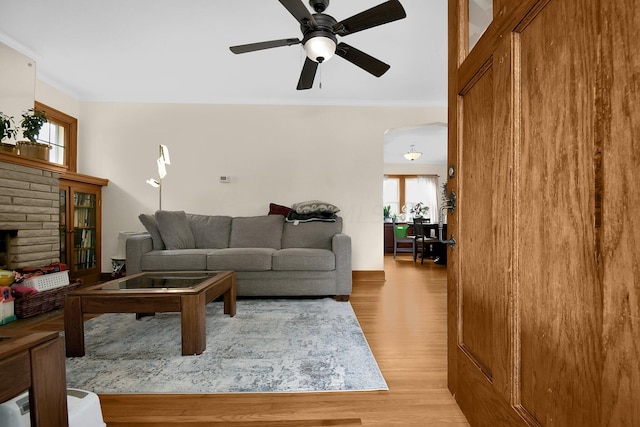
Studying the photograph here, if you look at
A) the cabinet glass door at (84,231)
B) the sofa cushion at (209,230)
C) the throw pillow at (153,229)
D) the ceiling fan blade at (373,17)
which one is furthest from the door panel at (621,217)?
the cabinet glass door at (84,231)

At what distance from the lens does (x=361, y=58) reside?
2.42m

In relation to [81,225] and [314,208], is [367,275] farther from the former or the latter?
[81,225]

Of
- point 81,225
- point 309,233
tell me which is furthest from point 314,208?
point 81,225

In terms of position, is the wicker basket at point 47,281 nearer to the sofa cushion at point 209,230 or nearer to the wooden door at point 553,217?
the sofa cushion at point 209,230

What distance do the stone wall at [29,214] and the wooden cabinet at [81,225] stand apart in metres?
0.39

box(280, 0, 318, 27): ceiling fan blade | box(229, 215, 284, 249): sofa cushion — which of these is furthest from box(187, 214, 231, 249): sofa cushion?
box(280, 0, 318, 27): ceiling fan blade

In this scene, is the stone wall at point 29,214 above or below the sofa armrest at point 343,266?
above

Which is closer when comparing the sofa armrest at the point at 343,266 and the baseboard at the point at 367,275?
the sofa armrest at the point at 343,266

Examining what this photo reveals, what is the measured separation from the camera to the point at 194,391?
154 centimetres

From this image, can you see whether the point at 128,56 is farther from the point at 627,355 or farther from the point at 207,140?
the point at 627,355

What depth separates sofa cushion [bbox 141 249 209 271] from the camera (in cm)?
326

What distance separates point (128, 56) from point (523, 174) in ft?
12.6

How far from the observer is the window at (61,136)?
13.1 ft

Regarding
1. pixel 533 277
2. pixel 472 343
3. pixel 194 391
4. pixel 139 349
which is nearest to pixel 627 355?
pixel 533 277
